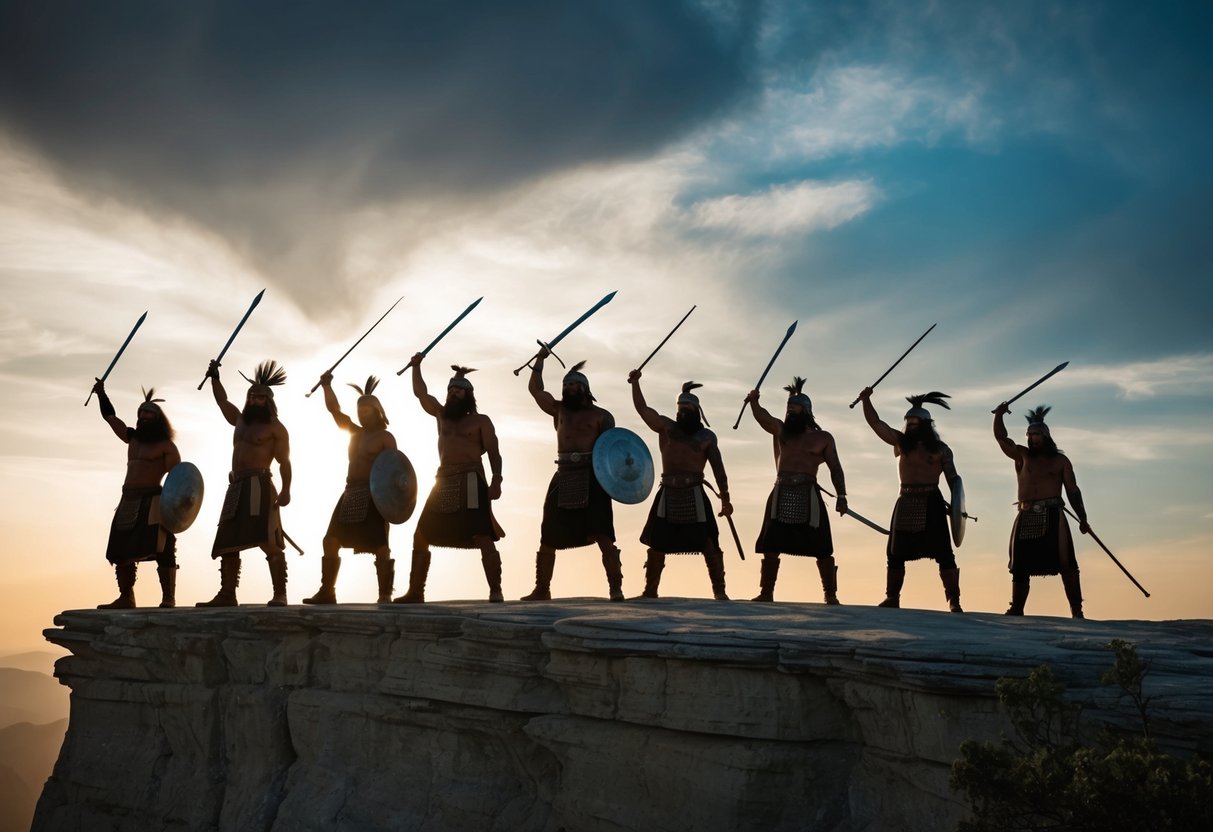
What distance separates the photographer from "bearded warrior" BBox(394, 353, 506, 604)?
39.9 feet

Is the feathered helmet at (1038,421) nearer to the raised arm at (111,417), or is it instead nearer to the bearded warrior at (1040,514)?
the bearded warrior at (1040,514)

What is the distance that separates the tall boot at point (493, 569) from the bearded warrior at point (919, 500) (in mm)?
3654

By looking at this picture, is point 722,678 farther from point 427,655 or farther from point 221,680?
point 221,680

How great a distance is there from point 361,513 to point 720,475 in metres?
3.63

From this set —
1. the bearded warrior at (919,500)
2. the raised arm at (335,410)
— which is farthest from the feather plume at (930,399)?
the raised arm at (335,410)

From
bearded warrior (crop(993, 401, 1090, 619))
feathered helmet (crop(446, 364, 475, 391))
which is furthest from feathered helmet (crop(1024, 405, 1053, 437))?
feathered helmet (crop(446, 364, 475, 391))

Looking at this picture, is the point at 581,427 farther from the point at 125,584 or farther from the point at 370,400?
the point at 125,584

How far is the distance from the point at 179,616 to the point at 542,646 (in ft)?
16.4

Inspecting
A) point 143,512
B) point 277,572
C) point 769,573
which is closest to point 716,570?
point 769,573

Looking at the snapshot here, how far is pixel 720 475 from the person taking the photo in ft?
42.0

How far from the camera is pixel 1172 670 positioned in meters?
7.12

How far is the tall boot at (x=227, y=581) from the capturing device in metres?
13.3

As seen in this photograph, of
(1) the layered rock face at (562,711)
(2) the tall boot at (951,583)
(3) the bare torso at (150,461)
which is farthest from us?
(3) the bare torso at (150,461)

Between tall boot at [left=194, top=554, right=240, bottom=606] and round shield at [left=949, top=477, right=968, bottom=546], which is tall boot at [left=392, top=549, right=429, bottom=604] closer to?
tall boot at [left=194, top=554, right=240, bottom=606]
